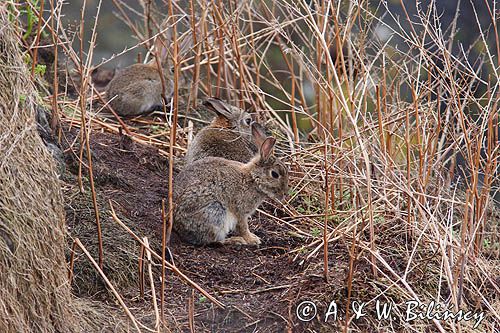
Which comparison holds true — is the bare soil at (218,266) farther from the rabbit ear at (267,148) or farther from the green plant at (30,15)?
the green plant at (30,15)

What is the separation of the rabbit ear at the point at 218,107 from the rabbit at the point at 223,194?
34.3 inches

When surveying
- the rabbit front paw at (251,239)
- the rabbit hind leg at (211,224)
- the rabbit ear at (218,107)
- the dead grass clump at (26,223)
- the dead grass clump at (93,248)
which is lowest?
the rabbit front paw at (251,239)

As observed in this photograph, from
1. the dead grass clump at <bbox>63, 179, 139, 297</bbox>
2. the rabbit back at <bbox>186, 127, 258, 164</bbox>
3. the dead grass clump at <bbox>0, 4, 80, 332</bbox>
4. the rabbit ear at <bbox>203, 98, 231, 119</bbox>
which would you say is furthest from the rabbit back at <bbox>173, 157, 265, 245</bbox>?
the dead grass clump at <bbox>0, 4, 80, 332</bbox>

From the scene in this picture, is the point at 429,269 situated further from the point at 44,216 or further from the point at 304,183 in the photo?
the point at 44,216

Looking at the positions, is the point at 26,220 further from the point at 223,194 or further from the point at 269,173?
the point at 269,173

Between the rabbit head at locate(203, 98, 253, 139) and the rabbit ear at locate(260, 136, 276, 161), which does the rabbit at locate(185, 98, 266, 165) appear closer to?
the rabbit head at locate(203, 98, 253, 139)

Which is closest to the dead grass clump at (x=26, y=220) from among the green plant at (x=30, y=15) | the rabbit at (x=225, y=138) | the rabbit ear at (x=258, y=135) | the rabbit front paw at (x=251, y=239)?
the green plant at (x=30, y=15)

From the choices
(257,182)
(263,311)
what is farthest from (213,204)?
(263,311)

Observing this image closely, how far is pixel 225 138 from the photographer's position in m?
6.55

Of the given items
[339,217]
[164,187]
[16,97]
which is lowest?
[339,217]

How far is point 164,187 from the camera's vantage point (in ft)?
20.2

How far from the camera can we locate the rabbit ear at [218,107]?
662 centimetres

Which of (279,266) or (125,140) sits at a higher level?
(125,140)

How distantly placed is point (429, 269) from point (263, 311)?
1129 millimetres
